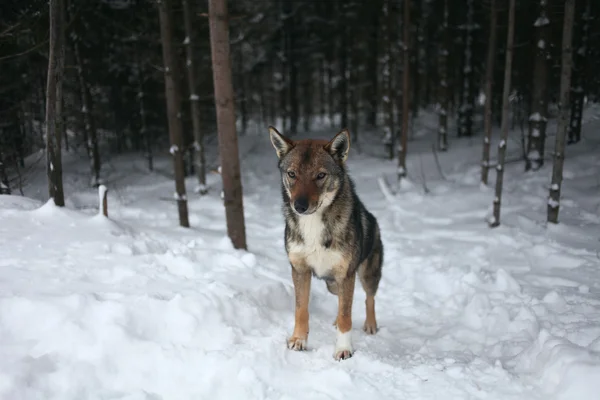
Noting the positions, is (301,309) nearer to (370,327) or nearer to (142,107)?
(370,327)

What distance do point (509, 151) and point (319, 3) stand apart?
1687 cm

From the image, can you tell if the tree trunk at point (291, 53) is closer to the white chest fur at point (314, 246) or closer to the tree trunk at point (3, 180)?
the tree trunk at point (3, 180)

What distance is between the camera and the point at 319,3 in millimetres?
27453

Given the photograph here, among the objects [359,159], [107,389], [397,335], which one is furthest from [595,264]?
[359,159]

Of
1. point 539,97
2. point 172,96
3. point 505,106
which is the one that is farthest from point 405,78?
point 172,96

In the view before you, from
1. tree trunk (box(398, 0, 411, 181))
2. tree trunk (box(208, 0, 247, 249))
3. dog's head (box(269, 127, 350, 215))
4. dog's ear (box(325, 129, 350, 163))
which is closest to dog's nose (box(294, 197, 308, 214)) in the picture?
dog's head (box(269, 127, 350, 215))

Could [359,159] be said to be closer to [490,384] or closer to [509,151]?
[509,151]

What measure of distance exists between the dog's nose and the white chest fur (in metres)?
0.53

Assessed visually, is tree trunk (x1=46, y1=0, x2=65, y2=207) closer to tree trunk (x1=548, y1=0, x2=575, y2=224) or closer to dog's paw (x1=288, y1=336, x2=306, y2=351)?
dog's paw (x1=288, y1=336, x2=306, y2=351)

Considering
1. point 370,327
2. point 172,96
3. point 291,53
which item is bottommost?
point 370,327

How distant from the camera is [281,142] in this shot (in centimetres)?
457

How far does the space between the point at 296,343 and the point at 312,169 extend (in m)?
1.94

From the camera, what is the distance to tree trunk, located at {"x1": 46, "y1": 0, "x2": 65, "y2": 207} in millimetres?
7633

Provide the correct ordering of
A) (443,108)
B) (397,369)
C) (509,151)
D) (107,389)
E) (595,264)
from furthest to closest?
(443,108) → (509,151) → (595,264) → (397,369) → (107,389)
